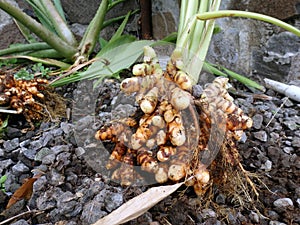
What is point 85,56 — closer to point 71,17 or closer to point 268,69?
point 71,17

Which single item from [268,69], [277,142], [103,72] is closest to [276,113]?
[277,142]

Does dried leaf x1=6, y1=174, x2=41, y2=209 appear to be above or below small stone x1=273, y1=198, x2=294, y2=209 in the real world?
above

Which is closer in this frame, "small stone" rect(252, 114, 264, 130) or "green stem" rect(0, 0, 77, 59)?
"small stone" rect(252, 114, 264, 130)

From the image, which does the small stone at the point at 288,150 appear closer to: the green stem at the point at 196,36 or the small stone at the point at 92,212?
the green stem at the point at 196,36

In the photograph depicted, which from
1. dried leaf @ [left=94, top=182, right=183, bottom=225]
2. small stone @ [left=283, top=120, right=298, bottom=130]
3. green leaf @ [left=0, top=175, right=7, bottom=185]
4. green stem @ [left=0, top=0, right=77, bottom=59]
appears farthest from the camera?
green stem @ [left=0, top=0, right=77, bottom=59]

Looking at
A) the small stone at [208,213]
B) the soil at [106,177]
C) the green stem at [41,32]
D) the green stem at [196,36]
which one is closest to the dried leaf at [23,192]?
the soil at [106,177]

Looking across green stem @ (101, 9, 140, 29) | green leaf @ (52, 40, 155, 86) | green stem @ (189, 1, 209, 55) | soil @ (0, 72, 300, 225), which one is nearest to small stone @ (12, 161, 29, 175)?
soil @ (0, 72, 300, 225)

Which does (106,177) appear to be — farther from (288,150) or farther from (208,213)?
(288,150)

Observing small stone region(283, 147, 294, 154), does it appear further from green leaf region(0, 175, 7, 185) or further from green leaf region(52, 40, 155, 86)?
green leaf region(0, 175, 7, 185)
